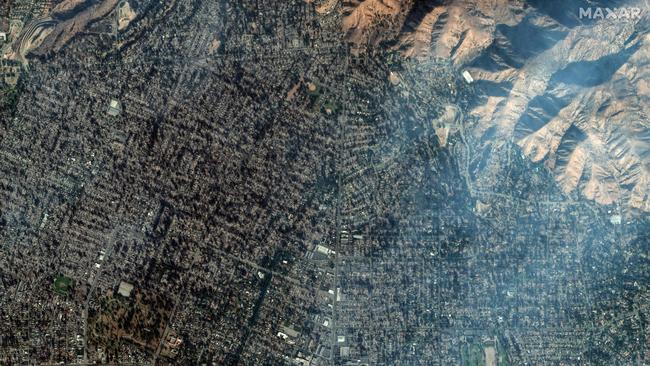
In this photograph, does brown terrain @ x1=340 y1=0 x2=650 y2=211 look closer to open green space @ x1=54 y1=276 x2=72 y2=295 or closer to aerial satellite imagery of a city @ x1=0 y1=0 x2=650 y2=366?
aerial satellite imagery of a city @ x1=0 y1=0 x2=650 y2=366

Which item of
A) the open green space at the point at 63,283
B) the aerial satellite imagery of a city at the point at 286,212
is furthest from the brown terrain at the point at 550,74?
the open green space at the point at 63,283

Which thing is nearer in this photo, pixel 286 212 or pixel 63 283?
pixel 286 212

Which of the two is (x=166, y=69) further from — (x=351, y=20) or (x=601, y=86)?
(x=601, y=86)

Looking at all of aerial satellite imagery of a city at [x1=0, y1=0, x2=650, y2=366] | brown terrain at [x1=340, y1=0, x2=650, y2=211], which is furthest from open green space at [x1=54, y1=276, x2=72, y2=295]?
brown terrain at [x1=340, y1=0, x2=650, y2=211]

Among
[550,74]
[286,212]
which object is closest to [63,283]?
[286,212]

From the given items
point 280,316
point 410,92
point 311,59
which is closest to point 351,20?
point 311,59

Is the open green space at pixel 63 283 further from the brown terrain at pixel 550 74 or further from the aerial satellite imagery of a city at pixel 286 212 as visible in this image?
the brown terrain at pixel 550 74

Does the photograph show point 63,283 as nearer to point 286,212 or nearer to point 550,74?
point 286,212
